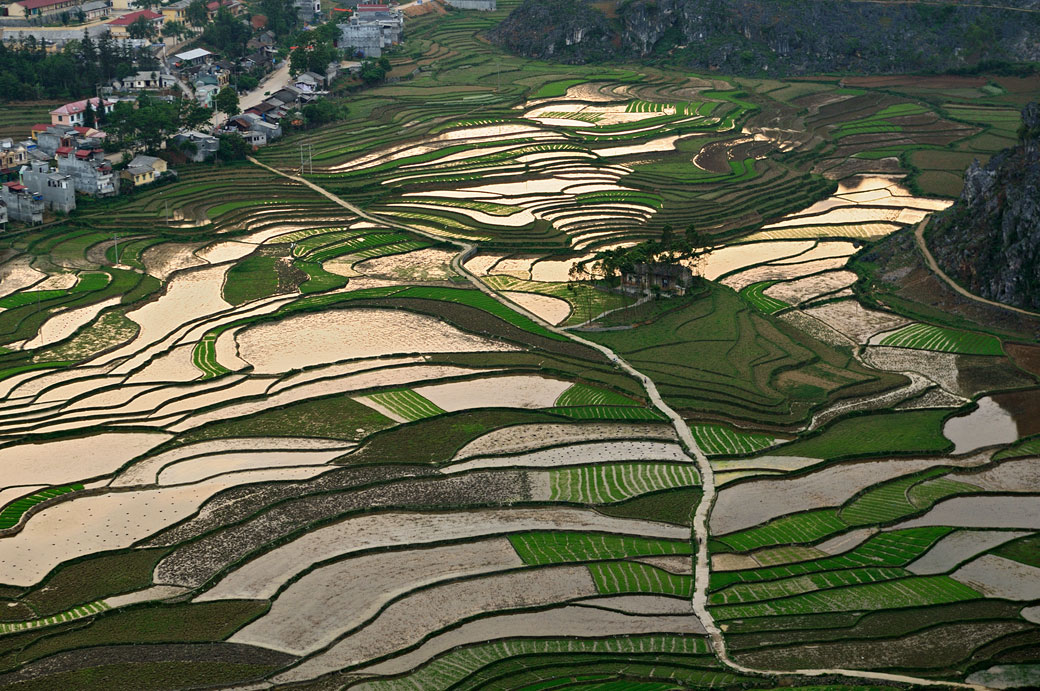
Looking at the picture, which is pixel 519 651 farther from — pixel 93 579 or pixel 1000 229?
pixel 1000 229

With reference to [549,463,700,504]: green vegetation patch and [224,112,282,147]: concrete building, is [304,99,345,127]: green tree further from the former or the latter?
[549,463,700,504]: green vegetation patch

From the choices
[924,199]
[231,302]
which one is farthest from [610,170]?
[231,302]

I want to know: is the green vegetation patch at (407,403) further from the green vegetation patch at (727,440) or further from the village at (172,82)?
the village at (172,82)

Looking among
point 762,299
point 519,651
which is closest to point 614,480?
point 519,651

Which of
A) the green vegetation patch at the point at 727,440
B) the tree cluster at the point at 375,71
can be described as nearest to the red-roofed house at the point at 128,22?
the tree cluster at the point at 375,71

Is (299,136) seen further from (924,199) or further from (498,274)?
(924,199)

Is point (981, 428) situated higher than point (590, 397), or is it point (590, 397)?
point (590, 397)
